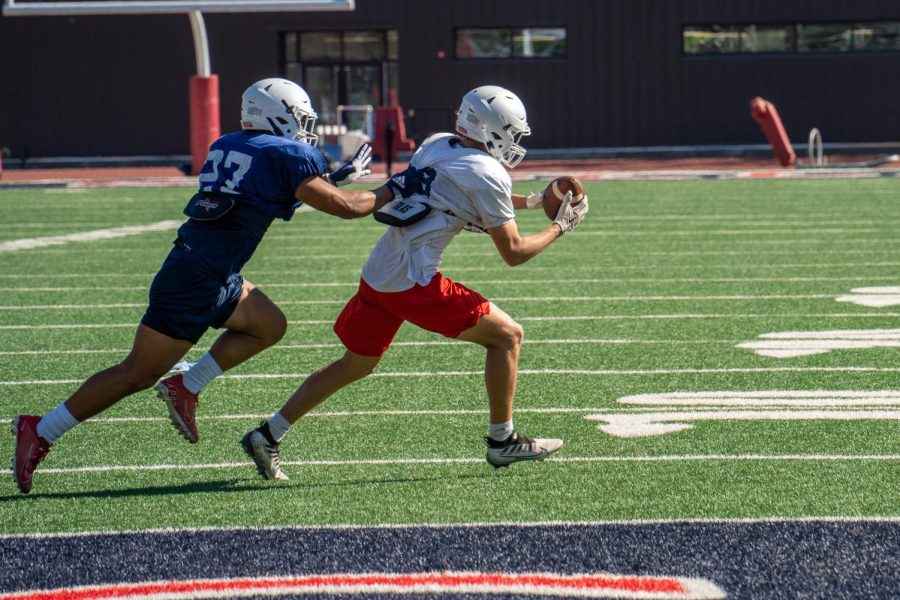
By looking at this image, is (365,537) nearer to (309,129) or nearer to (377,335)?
(377,335)

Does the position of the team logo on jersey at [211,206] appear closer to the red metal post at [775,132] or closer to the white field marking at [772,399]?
the white field marking at [772,399]

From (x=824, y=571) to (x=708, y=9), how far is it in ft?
102

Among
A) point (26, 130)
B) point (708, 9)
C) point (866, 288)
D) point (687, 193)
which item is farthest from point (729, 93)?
point (866, 288)

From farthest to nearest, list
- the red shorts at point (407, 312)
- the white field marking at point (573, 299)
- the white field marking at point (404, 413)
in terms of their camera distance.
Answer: the white field marking at point (573, 299) < the white field marking at point (404, 413) < the red shorts at point (407, 312)

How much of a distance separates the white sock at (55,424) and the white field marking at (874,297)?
20.8 feet

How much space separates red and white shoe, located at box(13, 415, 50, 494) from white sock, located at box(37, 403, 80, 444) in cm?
2

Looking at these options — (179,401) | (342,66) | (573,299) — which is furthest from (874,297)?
(342,66)

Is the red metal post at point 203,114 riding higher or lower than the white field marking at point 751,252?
higher

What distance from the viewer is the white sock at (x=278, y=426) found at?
5.71 meters

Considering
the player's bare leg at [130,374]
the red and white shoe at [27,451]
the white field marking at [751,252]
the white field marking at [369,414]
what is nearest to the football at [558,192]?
the white field marking at [369,414]

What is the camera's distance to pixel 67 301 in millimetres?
11000

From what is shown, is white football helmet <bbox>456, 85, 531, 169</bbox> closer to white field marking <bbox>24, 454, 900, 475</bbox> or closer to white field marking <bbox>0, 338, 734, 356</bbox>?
white field marking <bbox>24, 454, 900, 475</bbox>

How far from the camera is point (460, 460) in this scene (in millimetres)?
5977

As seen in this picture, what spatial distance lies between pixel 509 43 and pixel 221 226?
29.9m
